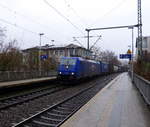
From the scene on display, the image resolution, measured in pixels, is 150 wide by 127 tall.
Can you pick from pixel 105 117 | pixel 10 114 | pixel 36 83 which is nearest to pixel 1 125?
pixel 10 114

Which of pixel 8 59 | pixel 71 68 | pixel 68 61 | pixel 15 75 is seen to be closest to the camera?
pixel 71 68

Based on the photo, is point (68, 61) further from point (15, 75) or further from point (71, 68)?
point (15, 75)

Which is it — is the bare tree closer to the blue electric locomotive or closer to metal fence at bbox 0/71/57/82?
metal fence at bbox 0/71/57/82

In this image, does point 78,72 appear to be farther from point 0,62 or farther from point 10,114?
point 10,114

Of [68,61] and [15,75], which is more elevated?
[68,61]

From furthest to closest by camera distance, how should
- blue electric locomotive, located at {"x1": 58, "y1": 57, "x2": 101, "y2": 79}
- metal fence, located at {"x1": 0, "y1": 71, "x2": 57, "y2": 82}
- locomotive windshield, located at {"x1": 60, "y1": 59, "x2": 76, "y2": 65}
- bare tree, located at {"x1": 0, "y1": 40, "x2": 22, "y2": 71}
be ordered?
bare tree, located at {"x1": 0, "y1": 40, "x2": 22, "y2": 71} < locomotive windshield, located at {"x1": 60, "y1": 59, "x2": 76, "y2": 65} < blue electric locomotive, located at {"x1": 58, "y1": 57, "x2": 101, "y2": 79} < metal fence, located at {"x1": 0, "y1": 71, "x2": 57, "y2": 82}

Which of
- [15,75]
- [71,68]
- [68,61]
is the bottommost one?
[15,75]

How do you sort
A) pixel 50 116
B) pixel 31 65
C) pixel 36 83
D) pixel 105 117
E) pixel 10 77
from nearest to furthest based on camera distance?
1. pixel 105 117
2. pixel 50 116
3. pixel 36 83
4. pixel 10 77
5. pixel 31 65

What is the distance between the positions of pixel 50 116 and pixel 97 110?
6.63 ft

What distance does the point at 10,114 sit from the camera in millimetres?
9414

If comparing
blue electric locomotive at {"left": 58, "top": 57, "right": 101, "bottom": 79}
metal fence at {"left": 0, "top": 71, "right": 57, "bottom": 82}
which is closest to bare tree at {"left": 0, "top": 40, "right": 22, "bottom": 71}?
metal fence at {"left": 0, "top": 71, "right": 57, "bottom": 82}

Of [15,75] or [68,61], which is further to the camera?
[68,61]

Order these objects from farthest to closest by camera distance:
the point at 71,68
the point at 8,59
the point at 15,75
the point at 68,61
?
the point at 8,59 < the point at 68,61 < the point at 15,75 < the point at 71,68

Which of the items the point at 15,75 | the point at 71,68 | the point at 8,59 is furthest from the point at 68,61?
the point at 8,59
